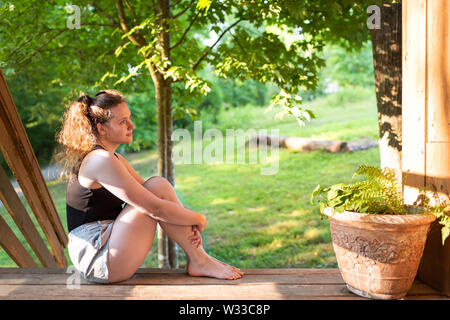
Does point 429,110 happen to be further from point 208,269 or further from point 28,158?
point 28,158

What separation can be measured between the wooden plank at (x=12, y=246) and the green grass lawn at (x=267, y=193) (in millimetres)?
3889

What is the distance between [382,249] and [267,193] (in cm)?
709

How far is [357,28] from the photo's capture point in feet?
12.9

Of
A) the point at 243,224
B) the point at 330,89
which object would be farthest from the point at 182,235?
the point at 330,89

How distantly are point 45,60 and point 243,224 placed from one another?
183 inches

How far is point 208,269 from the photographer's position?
2.53 meters

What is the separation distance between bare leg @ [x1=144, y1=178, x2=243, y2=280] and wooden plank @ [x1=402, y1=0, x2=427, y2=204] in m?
1.14

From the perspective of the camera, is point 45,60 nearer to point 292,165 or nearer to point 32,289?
point 32,289

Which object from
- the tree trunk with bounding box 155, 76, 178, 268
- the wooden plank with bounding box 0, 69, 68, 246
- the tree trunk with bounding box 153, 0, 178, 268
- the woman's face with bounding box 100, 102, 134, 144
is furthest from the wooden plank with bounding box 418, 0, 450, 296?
the tree trunk with bounding box 155, 76, 178, 268

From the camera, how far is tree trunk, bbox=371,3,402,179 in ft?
11.3

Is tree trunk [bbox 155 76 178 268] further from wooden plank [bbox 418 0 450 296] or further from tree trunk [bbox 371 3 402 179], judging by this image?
wooden plank [bbox 418 0 450 296]

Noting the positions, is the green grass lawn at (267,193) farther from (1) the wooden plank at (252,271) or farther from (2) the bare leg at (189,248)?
(2) the bare leg at (189,248)

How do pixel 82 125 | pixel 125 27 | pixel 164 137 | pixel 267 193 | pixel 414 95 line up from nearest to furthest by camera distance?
pixel 414 95, pixel 82 125, pixel 125 27, pixel 164 137, pixel 267 193

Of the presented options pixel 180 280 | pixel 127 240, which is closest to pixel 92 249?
pixel 127 240
